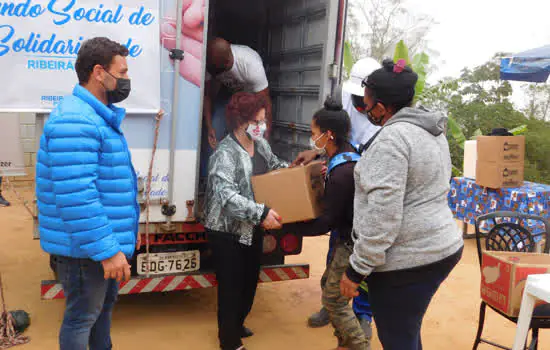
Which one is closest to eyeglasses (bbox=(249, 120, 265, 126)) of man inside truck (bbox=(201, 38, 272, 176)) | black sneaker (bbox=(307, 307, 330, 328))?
man inside truck (bbox=(201, 38, 272, 176))

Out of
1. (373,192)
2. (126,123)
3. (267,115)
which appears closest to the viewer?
(373,192)

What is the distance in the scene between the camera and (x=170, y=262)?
3.72 meters

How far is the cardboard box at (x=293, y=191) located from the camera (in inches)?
118

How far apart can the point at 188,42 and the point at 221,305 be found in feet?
5.77

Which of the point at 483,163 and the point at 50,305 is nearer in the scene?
the point at 50,305

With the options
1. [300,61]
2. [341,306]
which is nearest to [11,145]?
[300,61]

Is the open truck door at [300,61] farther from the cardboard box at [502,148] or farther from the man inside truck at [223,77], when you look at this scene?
the cardboard box at [502,148]

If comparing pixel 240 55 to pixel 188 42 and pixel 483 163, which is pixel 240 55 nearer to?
pixel 188 42

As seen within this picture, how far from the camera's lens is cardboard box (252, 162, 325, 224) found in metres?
3.00

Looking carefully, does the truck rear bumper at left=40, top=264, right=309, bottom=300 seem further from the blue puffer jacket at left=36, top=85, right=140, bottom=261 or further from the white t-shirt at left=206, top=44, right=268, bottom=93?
the white t-shirt at left=206, top=44, right=268, bottom=93

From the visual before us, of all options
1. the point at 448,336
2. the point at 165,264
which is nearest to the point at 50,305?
the point at 165,264

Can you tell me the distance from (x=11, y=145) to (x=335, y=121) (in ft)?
15.3

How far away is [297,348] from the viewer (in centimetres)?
→ 372

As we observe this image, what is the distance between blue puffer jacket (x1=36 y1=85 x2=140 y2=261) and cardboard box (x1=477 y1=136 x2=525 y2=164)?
5.01 m
